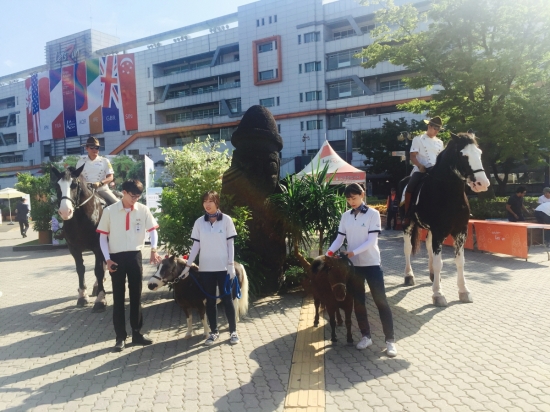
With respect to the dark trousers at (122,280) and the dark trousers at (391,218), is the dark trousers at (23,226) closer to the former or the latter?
the dark trousers at (391,218)

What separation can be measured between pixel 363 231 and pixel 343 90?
147ft

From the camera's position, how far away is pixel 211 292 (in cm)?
590

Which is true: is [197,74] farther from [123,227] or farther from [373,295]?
[373,295]

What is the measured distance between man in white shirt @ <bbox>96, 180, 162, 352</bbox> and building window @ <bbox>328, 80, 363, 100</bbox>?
4368 centimetres

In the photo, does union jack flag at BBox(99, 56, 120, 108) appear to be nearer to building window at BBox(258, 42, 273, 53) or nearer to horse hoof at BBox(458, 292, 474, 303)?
building window at BBox(258, 42, 273, 53)

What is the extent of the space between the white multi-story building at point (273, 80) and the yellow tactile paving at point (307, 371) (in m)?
39.4

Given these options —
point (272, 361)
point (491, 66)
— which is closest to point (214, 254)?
point (272, 361)

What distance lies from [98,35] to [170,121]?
819 inches

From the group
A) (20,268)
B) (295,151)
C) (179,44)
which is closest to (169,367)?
(20,268)

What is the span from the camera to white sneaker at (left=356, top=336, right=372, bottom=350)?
546 centimetres

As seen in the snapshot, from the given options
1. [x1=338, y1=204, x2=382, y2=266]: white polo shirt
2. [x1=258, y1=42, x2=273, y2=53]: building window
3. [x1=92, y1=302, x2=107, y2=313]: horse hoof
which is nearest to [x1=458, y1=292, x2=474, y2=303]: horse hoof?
[x1=338, y1=204, x2=382, y2=266]: white polo shirt

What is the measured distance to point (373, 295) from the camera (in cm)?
541

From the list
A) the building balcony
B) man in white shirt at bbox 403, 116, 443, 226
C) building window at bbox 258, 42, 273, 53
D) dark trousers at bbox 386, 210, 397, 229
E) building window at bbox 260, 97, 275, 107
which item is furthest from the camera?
the building balcony

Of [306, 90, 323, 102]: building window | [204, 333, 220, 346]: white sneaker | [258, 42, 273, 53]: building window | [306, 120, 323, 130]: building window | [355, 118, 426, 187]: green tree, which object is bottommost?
[204, 333, 220, 346]: white sneaker
